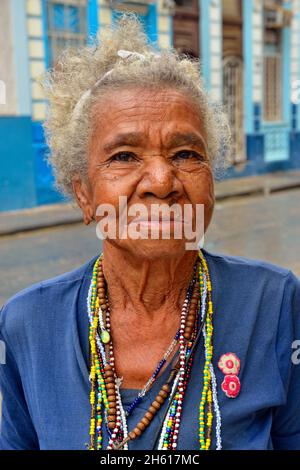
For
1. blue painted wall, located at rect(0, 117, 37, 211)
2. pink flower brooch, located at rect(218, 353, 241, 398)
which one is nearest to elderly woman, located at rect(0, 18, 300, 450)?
pink flower brooch, located at rect(218, 353, 241, 398)

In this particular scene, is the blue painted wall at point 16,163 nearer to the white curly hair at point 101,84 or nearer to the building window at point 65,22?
the building window at point 65,22

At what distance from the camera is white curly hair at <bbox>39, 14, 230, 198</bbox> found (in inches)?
65.1

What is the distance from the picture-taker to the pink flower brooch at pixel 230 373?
5.13 ft

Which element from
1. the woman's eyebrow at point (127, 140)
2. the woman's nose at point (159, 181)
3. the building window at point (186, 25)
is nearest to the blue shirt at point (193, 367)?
the woman's nose at point (159, 181)

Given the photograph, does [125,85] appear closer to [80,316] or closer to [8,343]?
[80,316]

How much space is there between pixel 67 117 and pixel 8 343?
26.2 inches

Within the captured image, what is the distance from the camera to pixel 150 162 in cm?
157

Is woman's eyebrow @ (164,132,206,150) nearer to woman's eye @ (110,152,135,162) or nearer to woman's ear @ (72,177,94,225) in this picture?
woman's eye @ (110,152,135,162)

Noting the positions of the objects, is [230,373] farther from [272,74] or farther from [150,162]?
[272,74]

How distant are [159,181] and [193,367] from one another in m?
0.49

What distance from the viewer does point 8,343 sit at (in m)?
1.74

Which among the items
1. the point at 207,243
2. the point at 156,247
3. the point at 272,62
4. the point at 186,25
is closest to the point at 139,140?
the point at 156,247

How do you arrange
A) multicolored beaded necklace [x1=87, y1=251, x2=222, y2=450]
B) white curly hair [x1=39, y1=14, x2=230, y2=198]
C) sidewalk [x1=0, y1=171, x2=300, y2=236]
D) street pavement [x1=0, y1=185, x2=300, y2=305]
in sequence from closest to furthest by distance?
multicolored beaded necklace [x1=87, y1=251, x2=222, y2=450]
white curly hair [x1=39, y1=14, x2=230, y2=198]
street pavement [x1=0, y1=185, x2=300, y2=305]
sidewalk [x1=0, y1=171, x2=300, y2=236]

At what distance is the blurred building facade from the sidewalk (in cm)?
25
